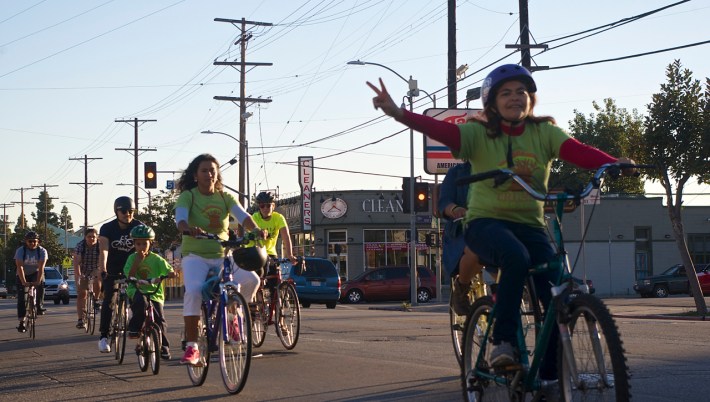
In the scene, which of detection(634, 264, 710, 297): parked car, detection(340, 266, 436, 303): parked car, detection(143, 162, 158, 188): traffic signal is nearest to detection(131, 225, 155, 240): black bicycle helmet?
detection(340, 266, 436, 303): parked car

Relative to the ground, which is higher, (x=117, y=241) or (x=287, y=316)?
(x=117, y=241)

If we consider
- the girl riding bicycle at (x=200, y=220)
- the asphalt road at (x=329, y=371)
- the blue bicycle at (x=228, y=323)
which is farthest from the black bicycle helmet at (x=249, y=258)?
the asphalt road at (x=329, y=371)

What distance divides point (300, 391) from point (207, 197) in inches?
77.3

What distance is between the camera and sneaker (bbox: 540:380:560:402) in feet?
16.1

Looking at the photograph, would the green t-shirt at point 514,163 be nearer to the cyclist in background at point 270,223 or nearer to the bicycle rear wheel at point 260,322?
the bicycle rear wheel at point 260,322

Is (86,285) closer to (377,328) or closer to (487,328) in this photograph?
(377,328)

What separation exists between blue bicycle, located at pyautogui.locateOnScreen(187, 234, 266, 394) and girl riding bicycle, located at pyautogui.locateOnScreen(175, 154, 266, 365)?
0.10 metres

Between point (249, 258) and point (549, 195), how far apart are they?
3668 millimetres

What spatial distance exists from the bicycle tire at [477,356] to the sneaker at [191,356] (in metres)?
3.03

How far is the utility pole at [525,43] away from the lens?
1081 inches

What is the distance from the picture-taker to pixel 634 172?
5211mm

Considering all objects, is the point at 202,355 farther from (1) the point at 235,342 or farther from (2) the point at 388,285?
(2) the point at 388,285

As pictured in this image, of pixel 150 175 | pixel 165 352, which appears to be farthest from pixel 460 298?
pixel 150 175

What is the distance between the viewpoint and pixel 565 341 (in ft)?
15.4
